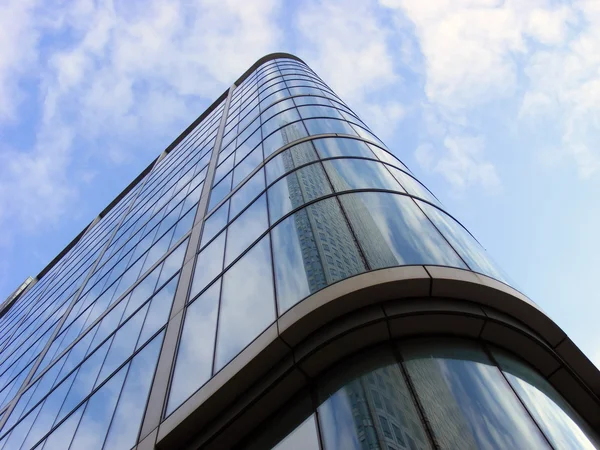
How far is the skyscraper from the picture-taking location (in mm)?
6773

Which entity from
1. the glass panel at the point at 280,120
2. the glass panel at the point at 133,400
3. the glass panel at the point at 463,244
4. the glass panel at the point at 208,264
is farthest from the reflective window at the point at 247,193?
the glass panel at the point at 463,244

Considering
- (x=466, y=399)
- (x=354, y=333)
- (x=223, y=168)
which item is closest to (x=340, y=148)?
(x=223, y=168)

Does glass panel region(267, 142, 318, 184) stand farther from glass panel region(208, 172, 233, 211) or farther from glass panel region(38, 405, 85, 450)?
glass panel region(38, 405, 85, 450)

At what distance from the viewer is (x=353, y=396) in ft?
22.5

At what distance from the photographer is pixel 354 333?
7.51m

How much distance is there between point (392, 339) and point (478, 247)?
4857mm

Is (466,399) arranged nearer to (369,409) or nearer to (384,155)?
(369,409)

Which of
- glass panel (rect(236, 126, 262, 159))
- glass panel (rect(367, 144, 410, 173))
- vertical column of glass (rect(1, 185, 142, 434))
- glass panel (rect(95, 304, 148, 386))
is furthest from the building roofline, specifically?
glass panel (rect(95, 304, 148, 386))

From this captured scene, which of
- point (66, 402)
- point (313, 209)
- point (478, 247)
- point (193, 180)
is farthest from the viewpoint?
point (193, 180)

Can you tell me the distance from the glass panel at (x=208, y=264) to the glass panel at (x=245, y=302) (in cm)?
90

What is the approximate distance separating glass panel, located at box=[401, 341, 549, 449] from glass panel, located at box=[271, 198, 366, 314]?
1811 millimetres

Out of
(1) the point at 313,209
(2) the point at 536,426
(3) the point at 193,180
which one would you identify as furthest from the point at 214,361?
(3) the point at 193,180

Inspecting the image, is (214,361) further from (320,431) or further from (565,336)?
(565,336)

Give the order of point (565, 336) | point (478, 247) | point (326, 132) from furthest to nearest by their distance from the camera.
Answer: point (326, 132) < point (478, 247) < point (565, 336)
